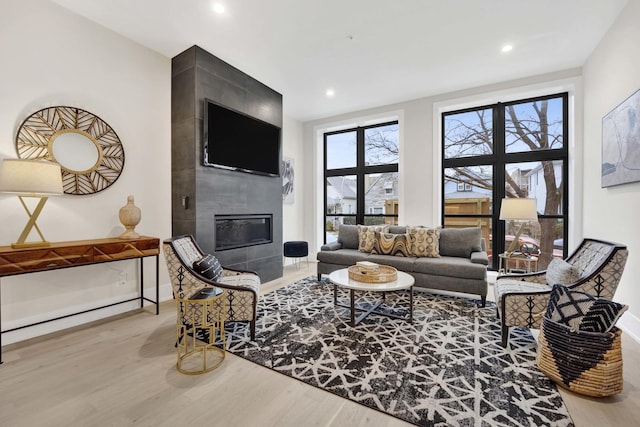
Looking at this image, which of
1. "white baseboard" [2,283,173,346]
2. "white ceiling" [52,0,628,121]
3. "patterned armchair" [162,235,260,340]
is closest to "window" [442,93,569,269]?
"white ceiling" [52,0,628,121]

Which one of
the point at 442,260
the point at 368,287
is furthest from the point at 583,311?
the point at 442,260

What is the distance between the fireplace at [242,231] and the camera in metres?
3.73

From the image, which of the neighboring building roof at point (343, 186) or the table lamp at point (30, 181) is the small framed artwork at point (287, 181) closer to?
the neighboring building roof at point (343, 186)

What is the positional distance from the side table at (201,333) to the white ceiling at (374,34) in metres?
2.66

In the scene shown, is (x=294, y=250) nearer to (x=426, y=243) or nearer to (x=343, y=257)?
(x=343, y=257)

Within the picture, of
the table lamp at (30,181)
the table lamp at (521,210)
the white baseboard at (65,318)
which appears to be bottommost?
the white baseboard at (65,318)

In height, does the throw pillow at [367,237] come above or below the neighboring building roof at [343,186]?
below

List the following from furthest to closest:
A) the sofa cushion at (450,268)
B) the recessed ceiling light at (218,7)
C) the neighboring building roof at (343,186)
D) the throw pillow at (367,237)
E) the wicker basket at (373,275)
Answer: the neighboring building roof at (343,186) < the throw pillow at (367,237) < the sofa cushion at (450,268) < the wicker basket at (373,275) < the recessed ceiling light at (218,7)

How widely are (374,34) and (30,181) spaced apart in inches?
137

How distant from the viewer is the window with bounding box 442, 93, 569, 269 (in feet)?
13.6

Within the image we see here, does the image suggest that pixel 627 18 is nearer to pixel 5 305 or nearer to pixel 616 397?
pixel 616 397

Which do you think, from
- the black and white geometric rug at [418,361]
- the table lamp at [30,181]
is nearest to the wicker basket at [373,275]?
the black and white geometric rug at [418,361]

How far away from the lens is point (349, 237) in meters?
4.70

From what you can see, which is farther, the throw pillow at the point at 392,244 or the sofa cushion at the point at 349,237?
the sofa cushion at the point at 349,237
